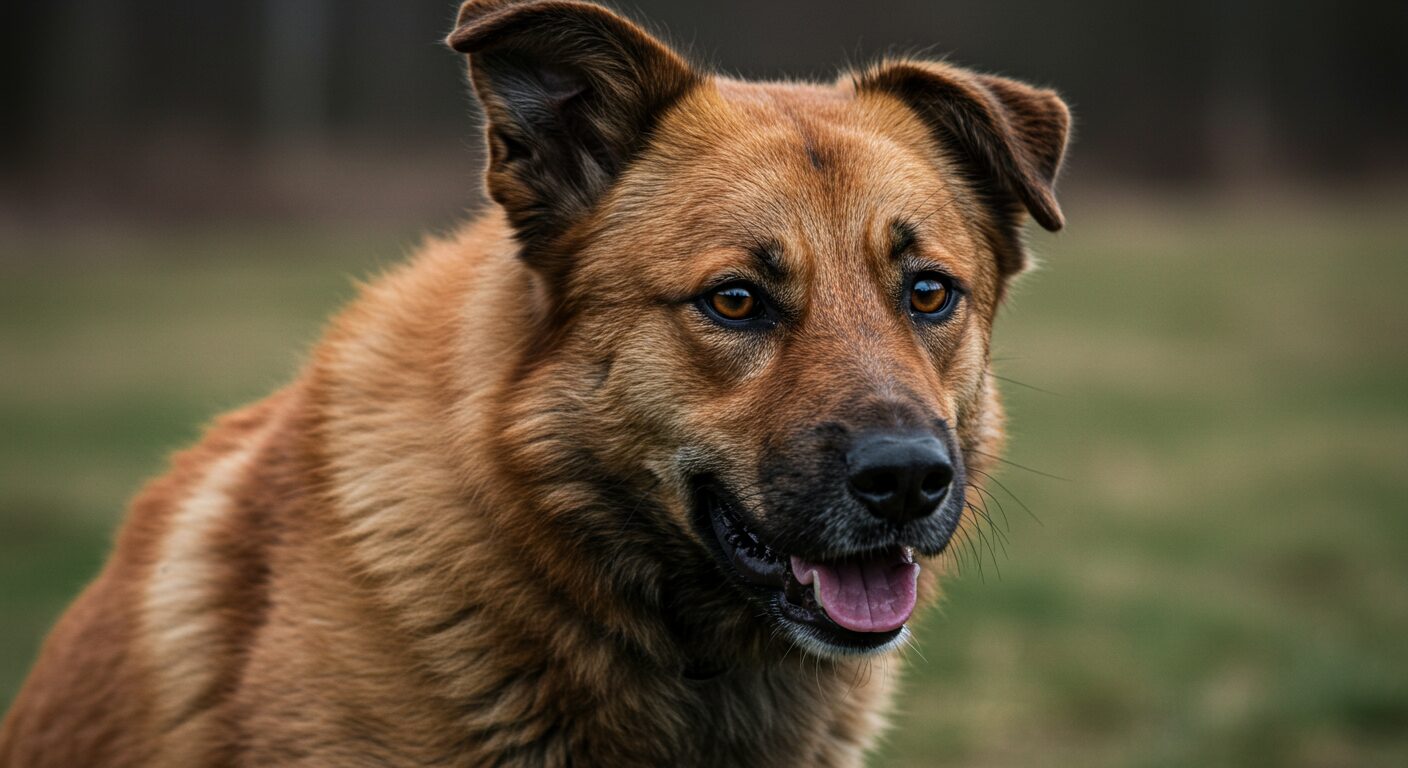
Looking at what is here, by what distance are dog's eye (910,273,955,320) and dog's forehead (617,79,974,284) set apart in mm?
73

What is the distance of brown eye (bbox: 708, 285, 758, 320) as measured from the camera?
3.08 meters

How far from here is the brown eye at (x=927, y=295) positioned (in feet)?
10.7

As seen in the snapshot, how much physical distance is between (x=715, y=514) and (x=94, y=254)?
63.1ft

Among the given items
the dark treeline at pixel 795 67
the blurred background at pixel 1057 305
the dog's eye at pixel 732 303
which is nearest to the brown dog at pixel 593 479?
the dog's eye at pixel 732 303

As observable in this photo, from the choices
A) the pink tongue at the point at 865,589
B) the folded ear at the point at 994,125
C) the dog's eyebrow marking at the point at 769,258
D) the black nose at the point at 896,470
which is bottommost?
the pink tongue at the point at 865,589

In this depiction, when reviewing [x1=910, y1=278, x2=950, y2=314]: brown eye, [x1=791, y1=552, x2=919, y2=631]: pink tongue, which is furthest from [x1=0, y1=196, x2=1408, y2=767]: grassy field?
[x1=910, y1=278, x2=950, y2=314]: brown eye

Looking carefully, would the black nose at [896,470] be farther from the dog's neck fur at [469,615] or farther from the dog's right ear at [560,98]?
the dog's right ear at [560,98]

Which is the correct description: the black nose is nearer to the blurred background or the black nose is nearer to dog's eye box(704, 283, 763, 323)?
dog's eye box(704, 283, 763, 323)

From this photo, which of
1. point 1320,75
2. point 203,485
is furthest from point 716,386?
point 1320,75

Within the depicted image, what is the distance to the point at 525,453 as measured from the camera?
3.04 meters

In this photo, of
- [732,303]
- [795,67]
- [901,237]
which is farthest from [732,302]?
[795,67]

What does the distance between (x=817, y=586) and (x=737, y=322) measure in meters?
0.63

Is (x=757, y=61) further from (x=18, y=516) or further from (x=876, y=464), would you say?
(x=876, y=464)

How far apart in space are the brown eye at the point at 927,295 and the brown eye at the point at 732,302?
441 mm
